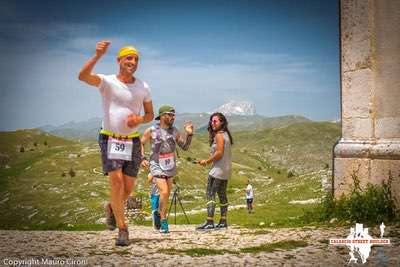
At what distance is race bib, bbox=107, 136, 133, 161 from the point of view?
298 inches

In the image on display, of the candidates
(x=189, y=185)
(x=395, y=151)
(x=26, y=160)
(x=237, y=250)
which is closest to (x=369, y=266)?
(x=237, y=250)

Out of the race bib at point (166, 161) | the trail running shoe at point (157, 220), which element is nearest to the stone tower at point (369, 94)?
the race bib at point (166, 161)

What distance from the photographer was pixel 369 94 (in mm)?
9258

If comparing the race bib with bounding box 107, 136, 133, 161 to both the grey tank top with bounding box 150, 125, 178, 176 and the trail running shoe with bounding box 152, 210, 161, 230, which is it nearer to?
the grey tank top with bounding box 150, 125, 178, 176

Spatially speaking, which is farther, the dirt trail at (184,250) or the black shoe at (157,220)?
the black shoe at (157,220)

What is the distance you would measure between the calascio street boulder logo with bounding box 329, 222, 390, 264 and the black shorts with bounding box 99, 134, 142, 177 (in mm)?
3437

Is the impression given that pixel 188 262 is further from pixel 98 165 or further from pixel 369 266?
pixel 98 165

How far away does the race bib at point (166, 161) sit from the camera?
1002cm

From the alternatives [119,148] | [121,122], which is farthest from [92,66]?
[119,148]

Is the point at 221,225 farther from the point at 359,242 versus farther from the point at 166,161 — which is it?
the point at 359,242

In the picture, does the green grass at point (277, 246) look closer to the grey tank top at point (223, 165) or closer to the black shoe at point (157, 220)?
the grey tank top at point (223, 165)

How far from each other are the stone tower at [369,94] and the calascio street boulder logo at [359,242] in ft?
5.31

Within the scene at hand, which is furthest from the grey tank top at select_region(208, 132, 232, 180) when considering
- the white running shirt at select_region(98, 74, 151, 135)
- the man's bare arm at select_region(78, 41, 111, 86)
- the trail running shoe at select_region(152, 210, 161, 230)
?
the man's bare arm at select_region(78, 41, 111, 86)

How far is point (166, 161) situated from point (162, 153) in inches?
7.9
